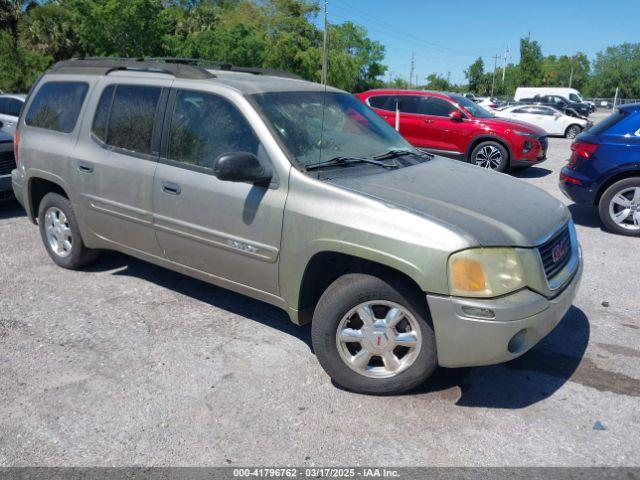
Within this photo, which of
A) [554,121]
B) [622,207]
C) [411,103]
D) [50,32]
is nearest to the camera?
[622,207]

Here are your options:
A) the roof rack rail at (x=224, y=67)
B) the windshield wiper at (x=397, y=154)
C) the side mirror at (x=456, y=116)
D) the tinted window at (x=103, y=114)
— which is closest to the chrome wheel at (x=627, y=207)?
the windshield wiper at (x=397, y=154)

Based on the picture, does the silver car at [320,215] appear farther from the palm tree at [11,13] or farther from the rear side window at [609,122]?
the palm tree at [11,13]

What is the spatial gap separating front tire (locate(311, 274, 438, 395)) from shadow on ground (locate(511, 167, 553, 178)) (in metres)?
9.38

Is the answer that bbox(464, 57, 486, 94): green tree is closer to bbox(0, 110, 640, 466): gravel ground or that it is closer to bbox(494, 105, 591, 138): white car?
bbox(494, 105, 591, 138): white car

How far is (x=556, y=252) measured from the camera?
3369 millimetres

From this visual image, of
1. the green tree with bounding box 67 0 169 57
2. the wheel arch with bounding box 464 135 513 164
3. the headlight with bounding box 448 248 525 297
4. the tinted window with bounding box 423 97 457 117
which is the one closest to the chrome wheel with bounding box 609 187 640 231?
the wheel arch with bounding box 464 135 513 164

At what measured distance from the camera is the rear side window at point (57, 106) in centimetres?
489

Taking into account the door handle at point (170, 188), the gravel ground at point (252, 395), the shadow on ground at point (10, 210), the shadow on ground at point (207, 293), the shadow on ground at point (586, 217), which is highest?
the door handle at point (170, 188)

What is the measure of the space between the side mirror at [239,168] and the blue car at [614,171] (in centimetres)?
518

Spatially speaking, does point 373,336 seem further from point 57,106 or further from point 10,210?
point 10,210

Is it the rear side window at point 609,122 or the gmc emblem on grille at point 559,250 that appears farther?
the rear side window at point 609,122

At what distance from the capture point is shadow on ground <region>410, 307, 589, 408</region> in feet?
11.1

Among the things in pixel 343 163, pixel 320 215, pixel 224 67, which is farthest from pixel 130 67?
pixel 320 215

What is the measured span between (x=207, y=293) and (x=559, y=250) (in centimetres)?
290
